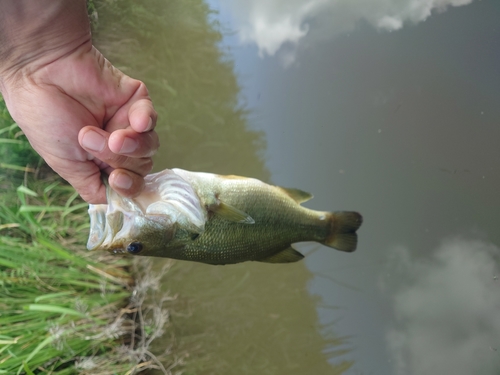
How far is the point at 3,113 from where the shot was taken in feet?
9.22

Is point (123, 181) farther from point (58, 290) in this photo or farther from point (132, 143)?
point (58, 290)

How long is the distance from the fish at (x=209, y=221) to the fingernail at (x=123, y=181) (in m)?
0.08

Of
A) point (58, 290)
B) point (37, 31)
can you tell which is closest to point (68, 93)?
point (37, 31)

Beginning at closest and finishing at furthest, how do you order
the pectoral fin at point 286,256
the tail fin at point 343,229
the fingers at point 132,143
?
the fingers at point 132,143 → the pectoral fin at point 286,256 → the tail fin at point 343,229

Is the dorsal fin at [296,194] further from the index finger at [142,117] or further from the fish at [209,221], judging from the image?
the index finger at [142,117]

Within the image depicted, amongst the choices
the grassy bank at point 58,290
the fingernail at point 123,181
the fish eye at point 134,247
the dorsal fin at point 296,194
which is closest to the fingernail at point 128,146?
the fingernail at point 123,181

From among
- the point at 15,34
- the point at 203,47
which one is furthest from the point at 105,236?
the point at 203,47

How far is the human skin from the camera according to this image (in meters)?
1.27

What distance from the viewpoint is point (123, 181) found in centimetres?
124

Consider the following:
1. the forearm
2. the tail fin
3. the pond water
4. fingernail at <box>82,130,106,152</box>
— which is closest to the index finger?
fingernail at <box>82,130,106,152</box>

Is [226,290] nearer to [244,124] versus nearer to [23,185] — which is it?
[244,124]

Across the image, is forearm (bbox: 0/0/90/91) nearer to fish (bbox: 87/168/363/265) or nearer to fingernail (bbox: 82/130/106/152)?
fingernail (bbox: 82/130/106/152)

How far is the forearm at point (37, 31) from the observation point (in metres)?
1.28

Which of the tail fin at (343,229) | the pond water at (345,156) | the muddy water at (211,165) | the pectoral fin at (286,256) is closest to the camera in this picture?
the pectoral fin at (286,256)
